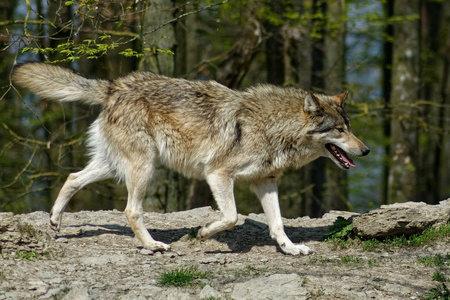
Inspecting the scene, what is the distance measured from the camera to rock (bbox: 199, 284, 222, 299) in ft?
19.0

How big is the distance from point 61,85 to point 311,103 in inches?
129

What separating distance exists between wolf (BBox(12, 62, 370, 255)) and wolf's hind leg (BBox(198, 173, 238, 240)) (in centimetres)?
1

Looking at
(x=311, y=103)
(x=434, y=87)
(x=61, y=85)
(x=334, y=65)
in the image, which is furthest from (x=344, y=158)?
(x=434, y=87)

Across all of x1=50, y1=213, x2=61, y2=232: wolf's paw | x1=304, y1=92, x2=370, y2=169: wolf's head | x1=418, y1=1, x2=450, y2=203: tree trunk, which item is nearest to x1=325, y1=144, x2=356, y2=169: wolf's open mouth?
x1=304, y1=92, x2=370, y2=169: wolf's head

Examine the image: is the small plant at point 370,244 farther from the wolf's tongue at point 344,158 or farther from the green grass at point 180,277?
the green grass at point 180,277

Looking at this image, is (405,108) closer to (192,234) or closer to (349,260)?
(192,234)

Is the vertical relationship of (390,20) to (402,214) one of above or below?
above

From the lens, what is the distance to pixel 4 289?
575 cm

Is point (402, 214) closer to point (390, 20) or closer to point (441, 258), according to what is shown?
point (441, 258)

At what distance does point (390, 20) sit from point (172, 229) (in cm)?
854

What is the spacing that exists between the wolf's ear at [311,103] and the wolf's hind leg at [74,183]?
2.74 meters

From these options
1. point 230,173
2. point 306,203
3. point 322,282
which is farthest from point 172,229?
point 306,203

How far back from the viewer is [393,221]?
7.63 meters

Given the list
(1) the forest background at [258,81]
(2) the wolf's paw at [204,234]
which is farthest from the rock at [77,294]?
(1) the forest background at [258,81]
